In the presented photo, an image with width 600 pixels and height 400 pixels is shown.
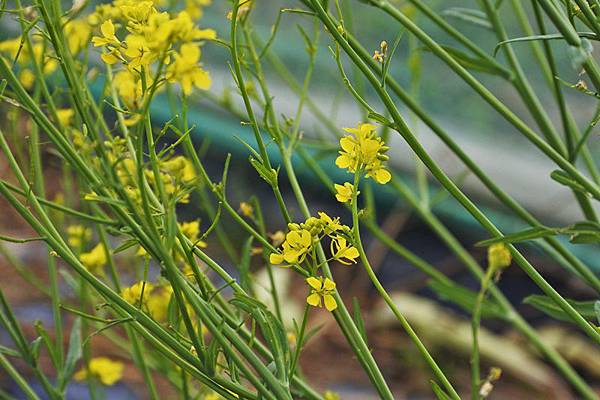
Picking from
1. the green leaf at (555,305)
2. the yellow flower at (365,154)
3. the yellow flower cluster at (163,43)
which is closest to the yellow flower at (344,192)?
the yellow flower at (365,154)

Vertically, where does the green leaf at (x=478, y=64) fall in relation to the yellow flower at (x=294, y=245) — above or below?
above

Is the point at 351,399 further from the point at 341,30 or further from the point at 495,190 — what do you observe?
the point at 341,30

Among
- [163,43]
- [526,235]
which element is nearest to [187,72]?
[163,43]

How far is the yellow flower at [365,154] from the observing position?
72cm

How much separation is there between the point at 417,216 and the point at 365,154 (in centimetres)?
232

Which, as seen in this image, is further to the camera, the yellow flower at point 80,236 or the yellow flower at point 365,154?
the yellow flower at point 80,236

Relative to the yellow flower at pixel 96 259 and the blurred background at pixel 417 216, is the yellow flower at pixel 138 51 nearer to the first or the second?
the yellow flower at pixel 96 259

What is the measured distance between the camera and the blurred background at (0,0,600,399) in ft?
7.79

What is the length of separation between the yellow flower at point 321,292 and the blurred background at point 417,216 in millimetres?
1328

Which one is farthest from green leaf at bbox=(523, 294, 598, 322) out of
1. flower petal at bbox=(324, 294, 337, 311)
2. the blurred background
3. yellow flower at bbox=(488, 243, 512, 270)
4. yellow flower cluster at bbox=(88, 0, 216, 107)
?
the blurred background

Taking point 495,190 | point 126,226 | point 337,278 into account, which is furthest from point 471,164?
point 337,278

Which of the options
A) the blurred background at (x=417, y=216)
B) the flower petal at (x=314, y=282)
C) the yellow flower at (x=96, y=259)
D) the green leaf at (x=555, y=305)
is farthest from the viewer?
the blurred background at (x=417, y=216)

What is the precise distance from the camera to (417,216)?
9.88ft

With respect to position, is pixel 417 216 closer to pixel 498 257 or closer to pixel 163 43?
pixel 498 257
